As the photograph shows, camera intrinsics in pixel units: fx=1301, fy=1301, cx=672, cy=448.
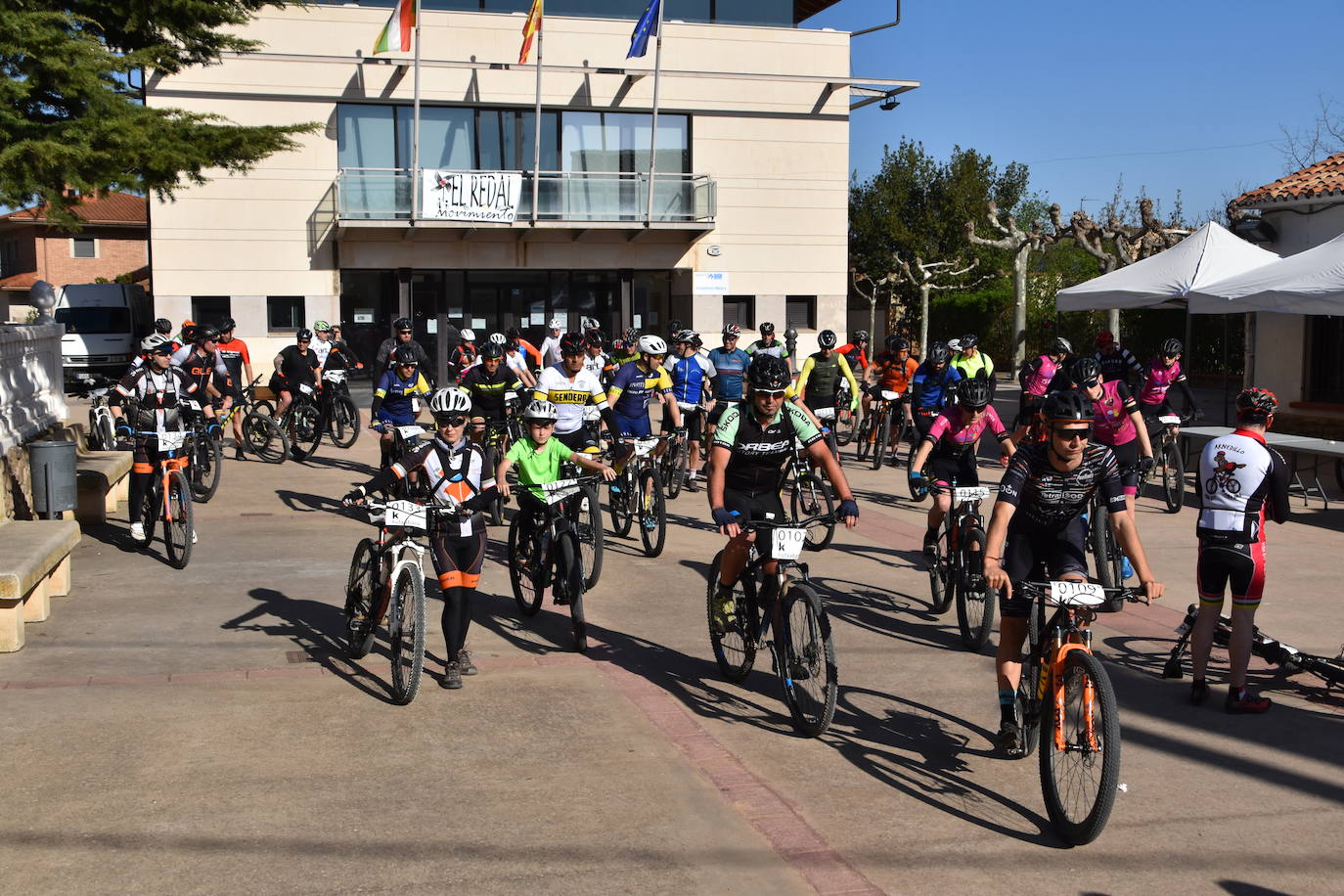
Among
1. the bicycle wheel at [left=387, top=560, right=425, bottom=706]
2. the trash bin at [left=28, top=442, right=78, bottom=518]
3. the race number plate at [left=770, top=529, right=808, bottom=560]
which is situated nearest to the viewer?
the race number plate at [left=770, top=529, right=808, bottom=560]

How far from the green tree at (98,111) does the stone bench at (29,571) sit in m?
2.92

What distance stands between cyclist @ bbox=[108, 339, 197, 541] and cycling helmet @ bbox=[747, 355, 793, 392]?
20.7 feet

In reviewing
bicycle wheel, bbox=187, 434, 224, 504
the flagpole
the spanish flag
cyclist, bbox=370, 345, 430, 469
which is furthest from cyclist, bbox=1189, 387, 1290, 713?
the spanish flag

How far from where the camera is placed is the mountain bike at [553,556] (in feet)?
27.3

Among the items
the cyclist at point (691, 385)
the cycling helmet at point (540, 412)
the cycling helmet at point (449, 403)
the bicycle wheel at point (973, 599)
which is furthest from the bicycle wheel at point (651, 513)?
the cycling helmet at point (449, 403)

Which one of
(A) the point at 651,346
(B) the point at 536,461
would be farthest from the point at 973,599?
(A) the point at 651,346

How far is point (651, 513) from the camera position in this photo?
11.8 m

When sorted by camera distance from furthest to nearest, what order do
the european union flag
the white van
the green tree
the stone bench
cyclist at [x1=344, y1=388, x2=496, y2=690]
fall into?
the white van
the european union flag
the green tree
the stone bench
cyclist at [x1=344, y1=388, x2=496, y2=690]

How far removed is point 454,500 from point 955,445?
3.72 meters

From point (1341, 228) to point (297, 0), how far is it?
15454 millimetres

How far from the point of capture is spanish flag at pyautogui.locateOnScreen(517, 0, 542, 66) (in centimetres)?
3048

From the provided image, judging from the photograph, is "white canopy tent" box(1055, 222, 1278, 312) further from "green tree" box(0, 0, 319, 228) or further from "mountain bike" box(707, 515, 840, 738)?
"mountain bike" box(707, 515, 840, 738)

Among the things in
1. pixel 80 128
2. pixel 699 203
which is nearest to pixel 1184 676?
pixel 80 128

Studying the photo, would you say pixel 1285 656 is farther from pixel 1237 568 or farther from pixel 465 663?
pixel 465 663
